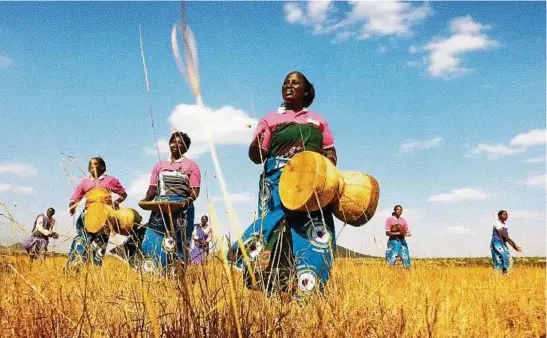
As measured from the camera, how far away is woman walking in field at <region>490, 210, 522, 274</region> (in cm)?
1146

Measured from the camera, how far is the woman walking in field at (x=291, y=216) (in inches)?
143

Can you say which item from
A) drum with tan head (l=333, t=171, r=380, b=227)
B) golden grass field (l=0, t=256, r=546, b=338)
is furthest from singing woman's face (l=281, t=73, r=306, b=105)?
golden grass field (l=0, t=256, r=546, b=338)

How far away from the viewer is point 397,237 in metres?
12.3

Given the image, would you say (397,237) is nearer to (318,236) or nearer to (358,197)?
(318,236)

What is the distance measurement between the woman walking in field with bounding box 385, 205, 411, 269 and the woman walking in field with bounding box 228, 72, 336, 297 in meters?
8.57

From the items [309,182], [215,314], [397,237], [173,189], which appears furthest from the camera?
A: [397,237]

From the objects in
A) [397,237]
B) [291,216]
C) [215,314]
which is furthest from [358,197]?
[397,237]

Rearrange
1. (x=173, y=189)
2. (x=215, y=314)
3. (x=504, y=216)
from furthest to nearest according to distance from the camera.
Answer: (x=504, y=216) → (x=173, y=189) → (x=215, y=314)

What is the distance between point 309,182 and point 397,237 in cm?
951

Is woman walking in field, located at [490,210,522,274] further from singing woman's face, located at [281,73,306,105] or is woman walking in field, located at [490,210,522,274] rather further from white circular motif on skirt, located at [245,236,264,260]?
white circular motif on skirt, located at [245,236,264,260]

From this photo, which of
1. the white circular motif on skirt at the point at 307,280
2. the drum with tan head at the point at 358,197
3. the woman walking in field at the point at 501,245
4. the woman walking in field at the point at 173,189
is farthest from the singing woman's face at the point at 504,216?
the white circular motif on skirt at the point at 307,280

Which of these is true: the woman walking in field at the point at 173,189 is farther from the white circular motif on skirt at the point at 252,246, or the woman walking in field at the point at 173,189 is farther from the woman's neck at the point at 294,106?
the white circular motif on skirt at the point at 252,246

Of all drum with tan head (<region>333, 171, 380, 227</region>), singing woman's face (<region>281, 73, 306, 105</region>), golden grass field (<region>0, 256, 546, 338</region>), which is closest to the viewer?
golden grass field (<region>0, 256, 546, 338</region>)

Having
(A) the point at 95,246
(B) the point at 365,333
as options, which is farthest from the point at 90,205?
(B) the point at 365,333
